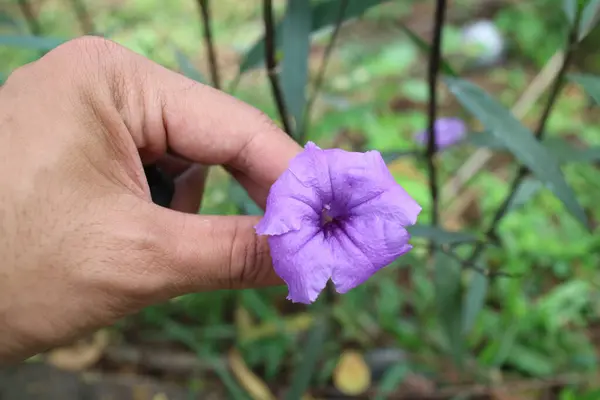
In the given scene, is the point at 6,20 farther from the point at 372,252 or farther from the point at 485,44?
the point at 485,44

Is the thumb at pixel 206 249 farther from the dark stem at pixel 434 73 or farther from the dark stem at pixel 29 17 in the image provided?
the dark stem at pixel 29 17

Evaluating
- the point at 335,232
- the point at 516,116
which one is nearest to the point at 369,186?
the point at 335,232

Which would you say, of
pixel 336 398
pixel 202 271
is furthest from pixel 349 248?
pixel 336 398

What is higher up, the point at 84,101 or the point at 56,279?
the point at 84,101

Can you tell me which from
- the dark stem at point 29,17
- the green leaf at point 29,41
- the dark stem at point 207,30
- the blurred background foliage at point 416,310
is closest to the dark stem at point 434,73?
the blurred background foliage at point 416,310

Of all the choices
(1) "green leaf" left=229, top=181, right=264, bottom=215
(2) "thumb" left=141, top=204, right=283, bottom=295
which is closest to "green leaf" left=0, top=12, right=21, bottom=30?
(1) "green leaf" left=229, top=181, right=264, bottom=215

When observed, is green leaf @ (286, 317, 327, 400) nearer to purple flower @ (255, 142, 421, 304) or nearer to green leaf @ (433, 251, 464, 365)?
green leaf @ (433, 251, 464, 365)

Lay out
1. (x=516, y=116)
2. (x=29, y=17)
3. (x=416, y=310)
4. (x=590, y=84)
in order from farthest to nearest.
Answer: (x=516, y=116), (x=416, y=310), (x=29, y=17), (x=590, y=84)

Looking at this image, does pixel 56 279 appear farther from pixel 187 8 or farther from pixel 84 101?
pixel 187 8
